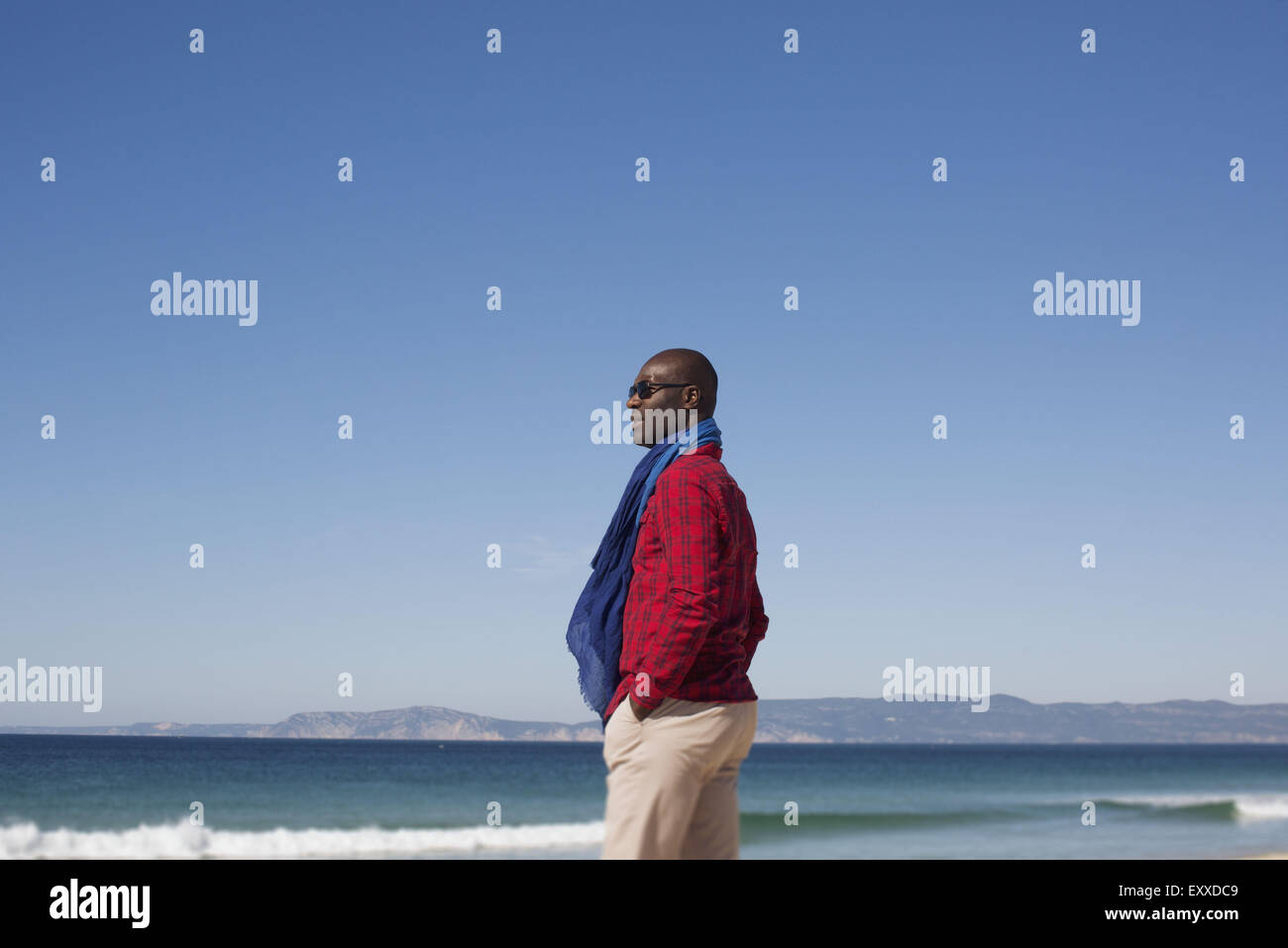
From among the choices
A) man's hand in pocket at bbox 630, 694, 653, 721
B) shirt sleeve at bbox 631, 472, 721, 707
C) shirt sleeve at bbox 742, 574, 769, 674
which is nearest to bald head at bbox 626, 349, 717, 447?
shirt sleeve at bbox 631, 472, 721, 707

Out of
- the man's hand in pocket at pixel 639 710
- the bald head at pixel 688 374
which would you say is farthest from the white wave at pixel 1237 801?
the man's hand in pocket at pixel 639 710

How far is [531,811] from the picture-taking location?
84.2ft

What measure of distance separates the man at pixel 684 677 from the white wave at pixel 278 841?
1607 centimetres

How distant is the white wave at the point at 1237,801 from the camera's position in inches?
1028

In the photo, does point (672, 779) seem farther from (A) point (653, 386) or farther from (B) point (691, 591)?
(A) point (653, 386)

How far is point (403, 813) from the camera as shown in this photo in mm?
25109

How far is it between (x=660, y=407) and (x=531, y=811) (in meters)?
24.2

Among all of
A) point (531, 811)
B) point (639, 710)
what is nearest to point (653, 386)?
point (639, 710)

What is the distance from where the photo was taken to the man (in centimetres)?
266

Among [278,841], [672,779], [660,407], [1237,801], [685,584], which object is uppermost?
[660,407]

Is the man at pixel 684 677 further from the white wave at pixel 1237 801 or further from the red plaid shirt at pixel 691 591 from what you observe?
the white wave at pixel 1237 801

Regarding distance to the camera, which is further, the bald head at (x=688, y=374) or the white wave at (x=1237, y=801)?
the white wave at (x=1237, y=801)

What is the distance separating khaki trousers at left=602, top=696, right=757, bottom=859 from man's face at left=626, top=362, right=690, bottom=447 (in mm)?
728
